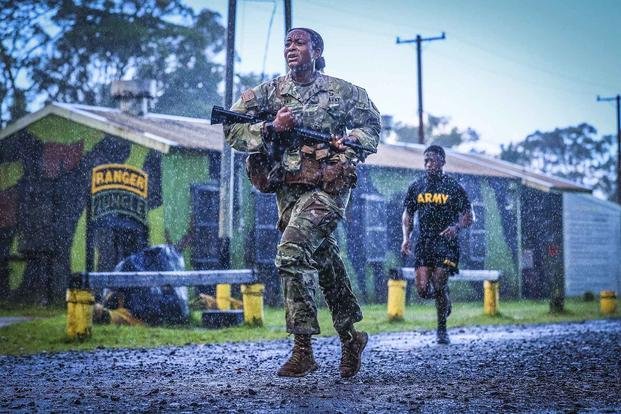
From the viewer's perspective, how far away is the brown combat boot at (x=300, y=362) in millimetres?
5359

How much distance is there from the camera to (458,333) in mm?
10656

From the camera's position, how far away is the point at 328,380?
5.38m

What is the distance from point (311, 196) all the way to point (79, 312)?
471cm

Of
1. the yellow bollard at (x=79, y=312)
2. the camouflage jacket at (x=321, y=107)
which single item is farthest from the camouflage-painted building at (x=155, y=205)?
the camouflage jacket at (x=321, y=107)

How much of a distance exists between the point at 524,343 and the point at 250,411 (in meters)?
5.20

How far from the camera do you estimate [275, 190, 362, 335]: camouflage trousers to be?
538 cm

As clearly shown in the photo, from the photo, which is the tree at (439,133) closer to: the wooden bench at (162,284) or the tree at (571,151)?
the tree at (571,151)

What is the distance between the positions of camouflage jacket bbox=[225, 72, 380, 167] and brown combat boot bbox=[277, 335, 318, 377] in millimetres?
1244

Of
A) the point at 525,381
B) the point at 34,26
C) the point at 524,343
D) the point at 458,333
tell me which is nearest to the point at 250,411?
the point at 525,381

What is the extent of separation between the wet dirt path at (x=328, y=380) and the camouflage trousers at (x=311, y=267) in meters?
0.39

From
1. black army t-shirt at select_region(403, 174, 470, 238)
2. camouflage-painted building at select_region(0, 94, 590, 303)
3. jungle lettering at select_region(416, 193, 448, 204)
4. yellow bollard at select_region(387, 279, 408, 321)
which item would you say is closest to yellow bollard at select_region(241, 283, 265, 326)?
yellow bollard at select_region(387, 279, 408, 321)

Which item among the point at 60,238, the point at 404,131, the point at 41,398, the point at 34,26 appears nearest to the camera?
the point at 41,398

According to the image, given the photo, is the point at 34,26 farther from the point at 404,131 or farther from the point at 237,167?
the point at 404,131

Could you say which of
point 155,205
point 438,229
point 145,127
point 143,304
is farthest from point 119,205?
point 438,229
